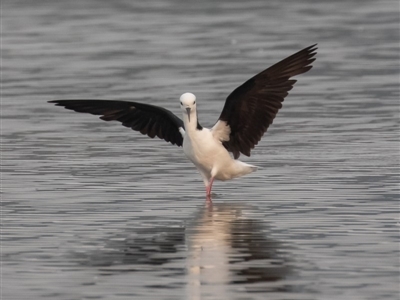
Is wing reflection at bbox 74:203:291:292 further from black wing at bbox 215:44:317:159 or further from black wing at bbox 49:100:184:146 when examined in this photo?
black wing at bbox 49:100:184:146

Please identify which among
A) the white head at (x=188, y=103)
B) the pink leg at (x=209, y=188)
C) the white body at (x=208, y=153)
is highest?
the white head at (x=188, y=103)

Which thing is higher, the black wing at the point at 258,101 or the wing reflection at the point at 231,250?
the black wing at the point at 258,101

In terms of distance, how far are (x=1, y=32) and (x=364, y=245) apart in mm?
25491

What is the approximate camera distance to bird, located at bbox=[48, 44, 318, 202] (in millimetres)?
15305

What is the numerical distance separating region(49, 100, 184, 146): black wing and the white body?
0.64 metres

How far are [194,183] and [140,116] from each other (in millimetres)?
1053

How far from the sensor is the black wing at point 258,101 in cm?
1524

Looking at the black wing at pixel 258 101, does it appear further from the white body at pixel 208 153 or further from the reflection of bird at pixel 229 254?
the reflection of bird at pixel 229 254

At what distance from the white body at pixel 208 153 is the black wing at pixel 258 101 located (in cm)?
20

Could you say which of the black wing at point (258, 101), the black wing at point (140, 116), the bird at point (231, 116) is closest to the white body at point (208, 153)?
the bird at point (231, 116)

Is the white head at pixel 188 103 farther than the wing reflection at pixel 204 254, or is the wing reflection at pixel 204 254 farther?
the white head at pixel 188 103

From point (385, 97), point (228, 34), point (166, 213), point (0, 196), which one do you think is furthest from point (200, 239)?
point (228, 34)

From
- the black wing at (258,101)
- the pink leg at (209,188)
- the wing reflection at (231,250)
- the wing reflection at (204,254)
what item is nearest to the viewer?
the wing reflection at (204,254)

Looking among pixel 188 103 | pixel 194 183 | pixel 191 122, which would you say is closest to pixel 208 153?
pixel 191 122
